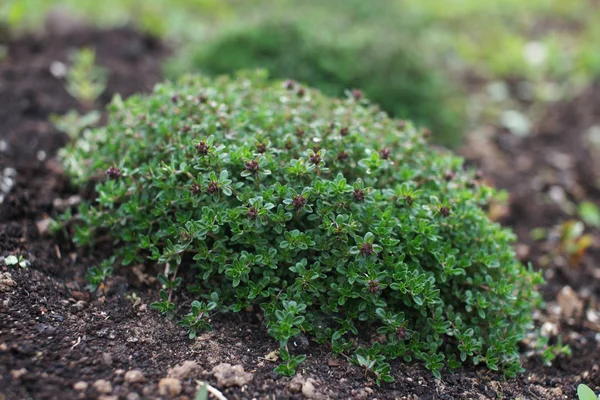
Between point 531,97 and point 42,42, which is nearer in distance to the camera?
point 42,42

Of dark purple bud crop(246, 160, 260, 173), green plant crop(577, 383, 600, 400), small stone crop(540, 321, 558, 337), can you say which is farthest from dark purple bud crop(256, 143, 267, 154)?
small stone crop(540, 321, 558, 337)

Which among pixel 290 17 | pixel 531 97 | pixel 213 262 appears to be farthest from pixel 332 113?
pixel 531 97

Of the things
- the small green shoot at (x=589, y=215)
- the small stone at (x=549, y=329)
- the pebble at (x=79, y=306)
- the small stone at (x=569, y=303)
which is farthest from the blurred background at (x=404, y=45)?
the pebble at (x=79, y=306)

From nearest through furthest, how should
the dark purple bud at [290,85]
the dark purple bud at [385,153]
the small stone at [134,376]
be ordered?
the small stone at [134,376]
the dark purple bud at [385,153]
the dark purple bud at [290,85]

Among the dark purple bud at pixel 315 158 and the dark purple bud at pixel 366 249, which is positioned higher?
the dark purple bud at pixel 315 158

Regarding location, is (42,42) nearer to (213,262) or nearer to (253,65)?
(253,65)

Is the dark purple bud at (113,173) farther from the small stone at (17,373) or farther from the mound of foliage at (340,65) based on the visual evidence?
the mound of foliage at (340,65)
